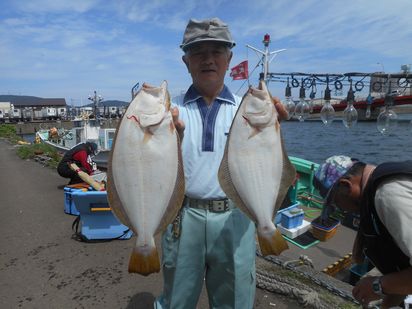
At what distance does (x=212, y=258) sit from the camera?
2.14m

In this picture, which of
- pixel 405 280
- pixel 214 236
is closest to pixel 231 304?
pixel 214 236

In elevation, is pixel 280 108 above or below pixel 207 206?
above

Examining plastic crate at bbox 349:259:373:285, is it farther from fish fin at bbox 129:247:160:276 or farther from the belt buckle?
fish fin at bbox 129:247:160:276

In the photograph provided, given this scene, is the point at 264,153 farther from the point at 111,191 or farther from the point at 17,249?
the point at 17,249

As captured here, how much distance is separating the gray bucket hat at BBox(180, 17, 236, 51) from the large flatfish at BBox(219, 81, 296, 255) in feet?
1.35

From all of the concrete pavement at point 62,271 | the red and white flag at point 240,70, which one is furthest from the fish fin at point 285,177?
the red and white flag at point 240,70

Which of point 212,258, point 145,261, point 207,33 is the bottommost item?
point 212,258

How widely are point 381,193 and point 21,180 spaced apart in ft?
35.2

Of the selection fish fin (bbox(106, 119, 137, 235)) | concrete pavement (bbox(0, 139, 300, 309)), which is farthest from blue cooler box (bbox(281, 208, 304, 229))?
fish fin (bbox(106, 119, 137, 235))

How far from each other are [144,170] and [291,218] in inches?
170

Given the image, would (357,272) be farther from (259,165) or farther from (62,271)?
(62,271)

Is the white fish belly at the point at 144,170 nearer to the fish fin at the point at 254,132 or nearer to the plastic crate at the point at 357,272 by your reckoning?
the fish fin at the point at 254,132

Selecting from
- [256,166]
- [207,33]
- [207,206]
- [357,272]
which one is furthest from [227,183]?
[357,272]

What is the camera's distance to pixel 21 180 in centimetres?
987
